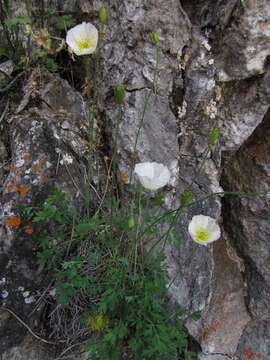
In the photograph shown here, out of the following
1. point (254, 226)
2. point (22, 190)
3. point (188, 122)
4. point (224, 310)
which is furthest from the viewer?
point (254, 226)

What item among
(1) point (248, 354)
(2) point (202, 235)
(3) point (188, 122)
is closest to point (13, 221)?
(2) point (202, 235)

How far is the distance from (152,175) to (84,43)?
0.82 meters

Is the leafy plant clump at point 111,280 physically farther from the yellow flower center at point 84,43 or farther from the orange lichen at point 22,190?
the yellow flower center at point 84,43

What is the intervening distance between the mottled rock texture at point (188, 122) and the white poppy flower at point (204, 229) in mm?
279

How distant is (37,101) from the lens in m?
2.26

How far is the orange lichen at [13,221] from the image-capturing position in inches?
73.7

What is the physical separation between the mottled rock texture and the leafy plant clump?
0.75 feet

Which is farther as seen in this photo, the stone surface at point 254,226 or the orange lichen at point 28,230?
the stone surface at point 254,226

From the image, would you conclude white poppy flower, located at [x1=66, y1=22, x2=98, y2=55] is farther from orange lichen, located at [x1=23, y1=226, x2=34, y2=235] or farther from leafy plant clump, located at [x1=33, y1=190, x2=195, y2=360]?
orange lichen, located at [x1=23, y1=226, x2=34, y2=235]

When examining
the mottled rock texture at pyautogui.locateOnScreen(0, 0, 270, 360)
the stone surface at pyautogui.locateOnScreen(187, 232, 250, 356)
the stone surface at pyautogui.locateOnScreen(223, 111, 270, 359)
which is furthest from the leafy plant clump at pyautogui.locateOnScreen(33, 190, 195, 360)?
the stone surface at pyautogui.locateOnScreen(223, 111, 270, 359)

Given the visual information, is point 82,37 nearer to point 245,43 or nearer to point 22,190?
point 22,190

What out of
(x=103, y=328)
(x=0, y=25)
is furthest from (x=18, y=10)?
(x=103, y=328)

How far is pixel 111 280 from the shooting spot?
176cm

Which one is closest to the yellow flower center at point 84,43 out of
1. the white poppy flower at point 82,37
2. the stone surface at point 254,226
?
the white poppy flower at point 82,37
